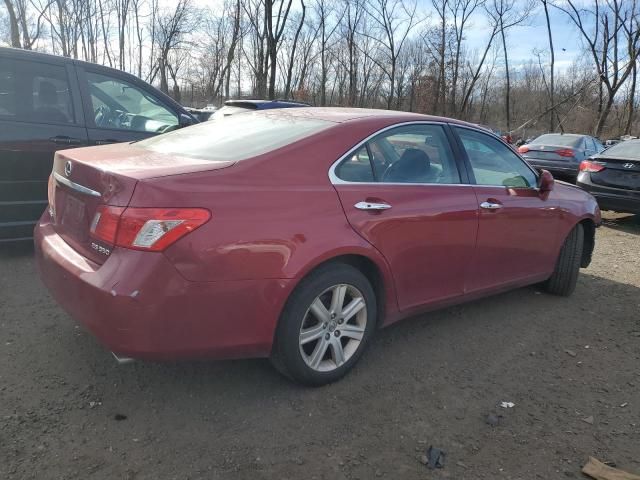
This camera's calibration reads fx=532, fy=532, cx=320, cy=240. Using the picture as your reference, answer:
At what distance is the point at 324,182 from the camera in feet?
9.27

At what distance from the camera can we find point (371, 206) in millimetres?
2990

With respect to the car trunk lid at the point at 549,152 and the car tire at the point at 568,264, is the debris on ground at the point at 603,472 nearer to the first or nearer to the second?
the car tire at the point at 568,264

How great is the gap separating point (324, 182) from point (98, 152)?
1334mm

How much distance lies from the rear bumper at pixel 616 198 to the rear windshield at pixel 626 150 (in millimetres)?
631

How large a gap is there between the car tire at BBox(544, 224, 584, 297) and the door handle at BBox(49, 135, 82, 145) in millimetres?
4452

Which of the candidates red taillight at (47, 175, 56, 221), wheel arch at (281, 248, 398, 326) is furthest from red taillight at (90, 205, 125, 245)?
wheel arch at (281, 248, 398, 326)

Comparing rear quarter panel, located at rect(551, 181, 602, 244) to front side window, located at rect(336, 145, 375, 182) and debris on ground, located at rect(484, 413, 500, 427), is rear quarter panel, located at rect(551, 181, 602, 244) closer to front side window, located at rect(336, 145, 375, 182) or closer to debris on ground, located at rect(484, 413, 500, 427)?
front side window, located at rect(336, 145, 375, 182)

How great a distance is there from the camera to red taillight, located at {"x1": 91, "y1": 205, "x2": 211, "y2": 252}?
7.63 ft

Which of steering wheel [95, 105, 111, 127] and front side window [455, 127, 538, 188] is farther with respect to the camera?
steering wheel [95, 105, 111, 127]

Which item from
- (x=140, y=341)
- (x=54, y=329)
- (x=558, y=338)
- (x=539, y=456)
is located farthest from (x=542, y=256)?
(x=54, y=329)

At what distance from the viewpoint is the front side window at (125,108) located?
509cm

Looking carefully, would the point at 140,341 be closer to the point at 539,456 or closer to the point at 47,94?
the point at 539,456

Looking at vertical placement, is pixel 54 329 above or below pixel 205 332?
below

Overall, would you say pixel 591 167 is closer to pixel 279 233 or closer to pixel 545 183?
pixel 545 183
